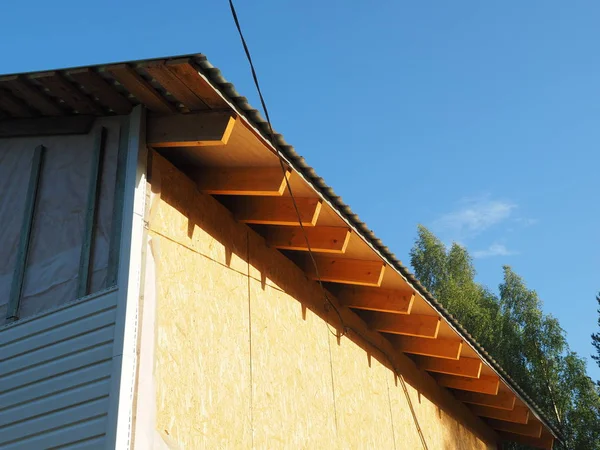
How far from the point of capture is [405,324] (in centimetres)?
897

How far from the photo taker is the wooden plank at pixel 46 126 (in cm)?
566

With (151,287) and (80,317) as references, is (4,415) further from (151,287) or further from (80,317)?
(151,287)

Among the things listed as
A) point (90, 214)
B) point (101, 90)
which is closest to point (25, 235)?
point (90, 214)

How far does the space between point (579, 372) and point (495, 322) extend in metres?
2.96

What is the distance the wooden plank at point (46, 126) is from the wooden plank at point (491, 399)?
811cm

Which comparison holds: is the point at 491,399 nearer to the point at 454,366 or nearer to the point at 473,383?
the point at 473,383

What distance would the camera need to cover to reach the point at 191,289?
17.7ft

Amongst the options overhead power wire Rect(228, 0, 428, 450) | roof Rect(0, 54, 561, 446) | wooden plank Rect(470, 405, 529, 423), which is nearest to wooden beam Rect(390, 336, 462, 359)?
overhead power wire Rect(228, 0, 428, 450)

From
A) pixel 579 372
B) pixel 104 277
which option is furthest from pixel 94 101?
pixel 579 372

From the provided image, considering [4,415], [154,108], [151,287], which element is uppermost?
[154,108]

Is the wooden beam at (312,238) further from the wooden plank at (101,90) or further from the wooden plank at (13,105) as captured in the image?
the wooden plank at (13,105)

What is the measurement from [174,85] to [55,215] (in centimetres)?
156

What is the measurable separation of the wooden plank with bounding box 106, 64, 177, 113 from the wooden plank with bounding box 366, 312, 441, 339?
4714 millimetres

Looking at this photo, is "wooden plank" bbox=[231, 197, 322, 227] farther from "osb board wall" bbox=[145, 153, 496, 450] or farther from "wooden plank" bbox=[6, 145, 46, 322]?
"wooden plank" bbox=[6, 145, 46, 322]
